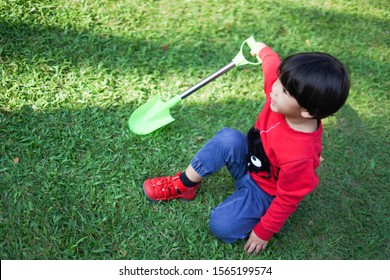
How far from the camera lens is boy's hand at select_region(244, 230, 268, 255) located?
2119 mm

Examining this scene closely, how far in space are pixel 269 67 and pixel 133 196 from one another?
3.26 ft

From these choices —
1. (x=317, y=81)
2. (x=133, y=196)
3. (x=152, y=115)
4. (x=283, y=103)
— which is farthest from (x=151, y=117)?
(x=317, y=81)

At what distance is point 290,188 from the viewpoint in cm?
188

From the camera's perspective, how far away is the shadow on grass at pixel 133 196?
6.92 ft

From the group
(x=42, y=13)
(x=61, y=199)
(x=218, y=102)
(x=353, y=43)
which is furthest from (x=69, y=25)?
(x=353, y=43)

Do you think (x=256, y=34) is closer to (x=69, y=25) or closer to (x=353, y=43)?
(x=353, y=43)

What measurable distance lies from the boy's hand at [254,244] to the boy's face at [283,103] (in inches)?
26.3

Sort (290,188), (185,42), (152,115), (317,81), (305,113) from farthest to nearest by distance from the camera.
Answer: (185,42) < (152,115) < (290,188) < (305,113) < (317,81)

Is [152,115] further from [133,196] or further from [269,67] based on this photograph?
[269,67]

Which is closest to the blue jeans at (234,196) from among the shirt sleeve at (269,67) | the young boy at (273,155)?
the young boy at (273,155)

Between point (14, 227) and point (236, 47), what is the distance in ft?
6.53

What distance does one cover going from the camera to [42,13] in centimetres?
296

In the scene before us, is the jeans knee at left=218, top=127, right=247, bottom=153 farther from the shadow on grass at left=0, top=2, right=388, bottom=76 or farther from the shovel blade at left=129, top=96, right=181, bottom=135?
the shadow on grass at left=0, top=2, right=388, bottom=76

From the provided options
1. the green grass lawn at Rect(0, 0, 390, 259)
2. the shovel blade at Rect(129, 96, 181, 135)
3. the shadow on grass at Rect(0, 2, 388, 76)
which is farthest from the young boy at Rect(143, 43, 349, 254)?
the shadow on grass at Rect(0, 2, 388, 76)
